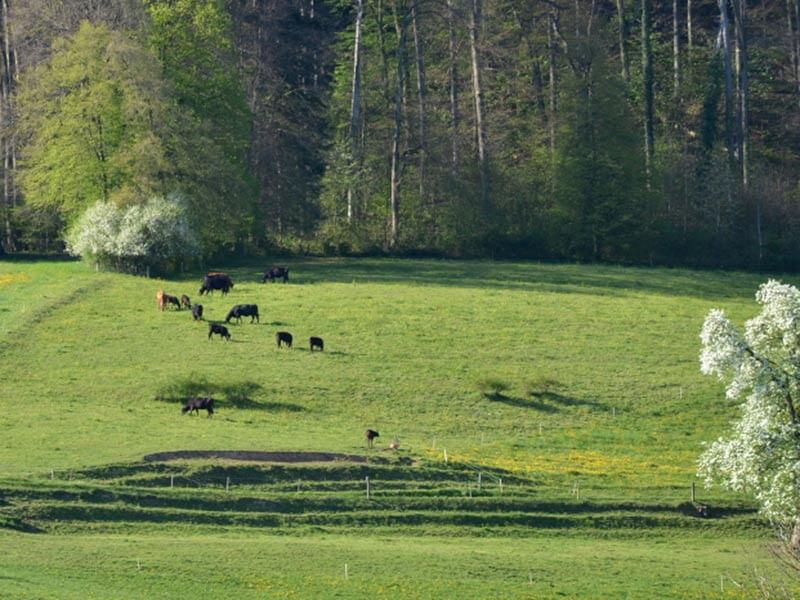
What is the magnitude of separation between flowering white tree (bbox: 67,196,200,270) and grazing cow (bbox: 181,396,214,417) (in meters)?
28.7

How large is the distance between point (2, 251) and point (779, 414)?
66638mm

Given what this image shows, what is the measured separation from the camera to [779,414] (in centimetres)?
4538

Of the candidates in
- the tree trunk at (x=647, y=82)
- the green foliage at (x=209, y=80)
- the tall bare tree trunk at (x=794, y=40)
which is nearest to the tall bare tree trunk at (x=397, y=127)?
the green foliage at (x=209, y=80)

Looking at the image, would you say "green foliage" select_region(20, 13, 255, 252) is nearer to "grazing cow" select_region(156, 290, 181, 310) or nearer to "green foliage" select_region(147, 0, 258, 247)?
"green foliage" select_region(147, 0, 258, 247)

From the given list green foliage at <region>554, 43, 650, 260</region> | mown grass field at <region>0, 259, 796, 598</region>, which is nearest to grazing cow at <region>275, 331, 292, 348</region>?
mown grass field at <region>0, 259, 796, 598</region>

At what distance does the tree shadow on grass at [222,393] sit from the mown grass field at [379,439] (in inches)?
4.2

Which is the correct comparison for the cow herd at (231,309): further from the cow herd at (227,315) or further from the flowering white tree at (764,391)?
the flowering white tree at (764,391)

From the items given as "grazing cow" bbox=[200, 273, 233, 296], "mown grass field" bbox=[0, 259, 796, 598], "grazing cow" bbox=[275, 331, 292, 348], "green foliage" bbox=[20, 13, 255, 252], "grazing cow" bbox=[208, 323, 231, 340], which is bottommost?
"mown grass field" bbox=[0, 259, 796, 598]

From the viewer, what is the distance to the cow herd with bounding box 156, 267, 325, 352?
221ft

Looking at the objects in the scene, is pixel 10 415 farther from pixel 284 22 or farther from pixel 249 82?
pixel 284 22

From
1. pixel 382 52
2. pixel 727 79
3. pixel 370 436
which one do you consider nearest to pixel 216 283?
pixel 370 436

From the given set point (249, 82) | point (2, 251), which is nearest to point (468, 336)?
point (2, 251)

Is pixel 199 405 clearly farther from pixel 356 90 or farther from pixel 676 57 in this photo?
pixel 676 57

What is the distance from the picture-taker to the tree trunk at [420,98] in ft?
349
